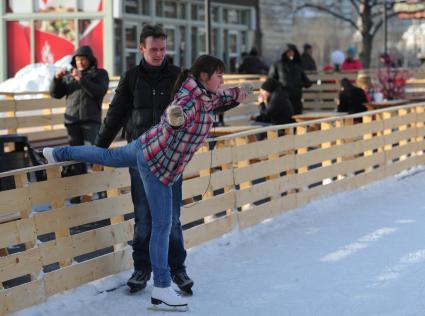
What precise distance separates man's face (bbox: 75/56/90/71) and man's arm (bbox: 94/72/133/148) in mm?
3440

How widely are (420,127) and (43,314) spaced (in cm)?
940

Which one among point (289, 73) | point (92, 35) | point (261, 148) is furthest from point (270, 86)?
point (92, 35)

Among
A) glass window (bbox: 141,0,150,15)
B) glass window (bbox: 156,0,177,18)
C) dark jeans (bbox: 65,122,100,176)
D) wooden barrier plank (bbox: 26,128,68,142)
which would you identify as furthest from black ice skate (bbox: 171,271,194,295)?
glass window (bbox: 156,0,177,18)

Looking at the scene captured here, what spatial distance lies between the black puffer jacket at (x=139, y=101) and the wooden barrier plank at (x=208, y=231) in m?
1.64

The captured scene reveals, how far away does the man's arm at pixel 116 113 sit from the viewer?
7.26 meters

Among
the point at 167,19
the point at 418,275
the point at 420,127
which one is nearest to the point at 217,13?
the point at 167,19

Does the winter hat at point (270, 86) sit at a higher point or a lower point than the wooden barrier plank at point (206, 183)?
higher

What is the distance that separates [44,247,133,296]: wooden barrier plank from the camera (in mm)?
7102

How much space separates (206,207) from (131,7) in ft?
62.2

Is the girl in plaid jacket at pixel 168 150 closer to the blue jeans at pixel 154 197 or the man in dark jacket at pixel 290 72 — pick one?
the blue jeans at pixel 154 197

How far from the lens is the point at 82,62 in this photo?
10672mm

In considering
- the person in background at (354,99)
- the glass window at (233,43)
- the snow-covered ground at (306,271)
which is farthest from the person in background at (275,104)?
the glass window at (233,43)

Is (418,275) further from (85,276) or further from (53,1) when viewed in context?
(53,1)

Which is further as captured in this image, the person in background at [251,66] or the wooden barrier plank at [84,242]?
the person in background at [251,66]
